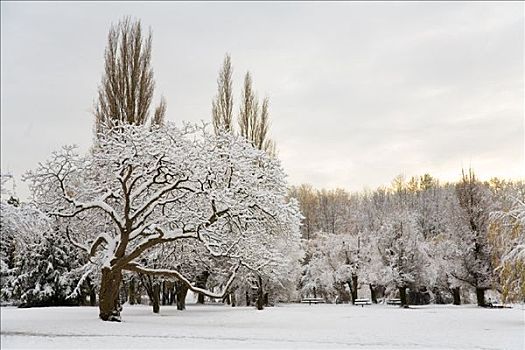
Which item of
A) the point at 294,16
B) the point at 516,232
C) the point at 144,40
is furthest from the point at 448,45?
the point at 144,40

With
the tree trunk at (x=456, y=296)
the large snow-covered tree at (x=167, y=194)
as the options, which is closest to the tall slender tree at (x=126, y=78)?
the large snow-covered tree at (x=167, y=194)

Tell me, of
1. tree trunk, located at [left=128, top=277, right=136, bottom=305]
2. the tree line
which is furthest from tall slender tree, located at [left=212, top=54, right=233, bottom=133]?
the tree line

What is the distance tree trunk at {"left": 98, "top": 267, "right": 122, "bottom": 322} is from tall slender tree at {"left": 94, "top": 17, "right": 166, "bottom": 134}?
721 cm

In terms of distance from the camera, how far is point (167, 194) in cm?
1806

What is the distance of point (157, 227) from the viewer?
16031mm

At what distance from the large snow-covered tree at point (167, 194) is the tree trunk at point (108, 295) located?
0.10ft

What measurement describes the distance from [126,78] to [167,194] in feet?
20.4

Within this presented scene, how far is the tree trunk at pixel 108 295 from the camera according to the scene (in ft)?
53.0

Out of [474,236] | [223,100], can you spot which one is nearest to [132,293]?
[223,100]

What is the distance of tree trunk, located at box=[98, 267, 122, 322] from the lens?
1614 centimetres

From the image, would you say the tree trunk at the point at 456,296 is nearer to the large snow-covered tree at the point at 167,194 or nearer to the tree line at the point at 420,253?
the tree line at the point at 420,253

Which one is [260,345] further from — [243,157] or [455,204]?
[455,204]

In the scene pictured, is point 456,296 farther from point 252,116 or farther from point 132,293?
point 132,293

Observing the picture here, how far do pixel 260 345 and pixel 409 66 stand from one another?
11829 millimetres
